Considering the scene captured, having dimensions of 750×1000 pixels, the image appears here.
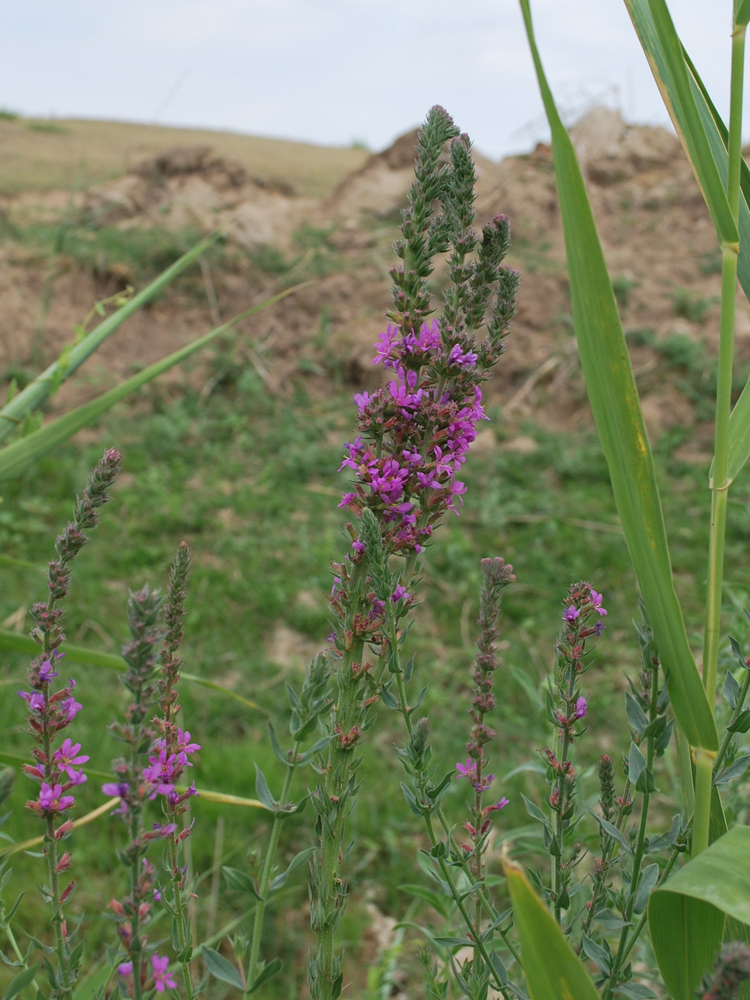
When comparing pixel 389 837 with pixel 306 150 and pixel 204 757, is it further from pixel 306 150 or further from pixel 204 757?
pixel 306 150

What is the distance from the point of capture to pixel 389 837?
120 inches

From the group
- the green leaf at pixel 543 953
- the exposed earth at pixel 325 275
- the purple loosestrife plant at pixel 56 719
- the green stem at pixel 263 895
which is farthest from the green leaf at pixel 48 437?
the exposed earth at pixel 325 275

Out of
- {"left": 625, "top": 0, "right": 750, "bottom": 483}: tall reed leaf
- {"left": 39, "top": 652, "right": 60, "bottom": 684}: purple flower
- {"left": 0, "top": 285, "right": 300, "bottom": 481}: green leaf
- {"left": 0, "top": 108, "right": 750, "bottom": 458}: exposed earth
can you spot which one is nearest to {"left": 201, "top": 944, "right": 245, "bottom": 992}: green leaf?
{"left": 39, "top": 652, "right": 60, "bottom": 684}: purple flower

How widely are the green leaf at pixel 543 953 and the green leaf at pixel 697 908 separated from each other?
0.11 meters

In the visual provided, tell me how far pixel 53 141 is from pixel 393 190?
21.3 ft

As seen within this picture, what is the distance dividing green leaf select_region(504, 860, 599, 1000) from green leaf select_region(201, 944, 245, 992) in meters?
0.37

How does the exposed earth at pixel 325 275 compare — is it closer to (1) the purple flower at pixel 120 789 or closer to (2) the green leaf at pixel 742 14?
(2) the green leaf at pixel 742 14

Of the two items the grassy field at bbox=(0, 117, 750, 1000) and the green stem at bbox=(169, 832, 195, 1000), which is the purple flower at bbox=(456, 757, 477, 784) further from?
the grassy field at bbox=(0, 117, 750, 1000)

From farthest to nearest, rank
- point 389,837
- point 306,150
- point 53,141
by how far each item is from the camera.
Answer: point 306,150, point 53,141, point 389,837

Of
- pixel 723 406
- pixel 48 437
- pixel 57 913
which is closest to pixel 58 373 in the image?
pixel 48 437

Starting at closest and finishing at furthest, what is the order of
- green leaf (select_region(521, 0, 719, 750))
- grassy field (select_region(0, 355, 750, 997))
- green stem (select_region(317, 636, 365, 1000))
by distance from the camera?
green leaf (select_region(521, 0, 719, 750)) < green stem (select_region(317, 636, 365, 1000)) < grassy field (select_region(0, 355, 750, 997))

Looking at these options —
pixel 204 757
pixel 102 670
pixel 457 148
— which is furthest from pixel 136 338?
pixel 457 148

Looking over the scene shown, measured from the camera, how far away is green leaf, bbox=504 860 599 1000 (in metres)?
0.73

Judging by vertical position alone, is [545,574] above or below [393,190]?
below
